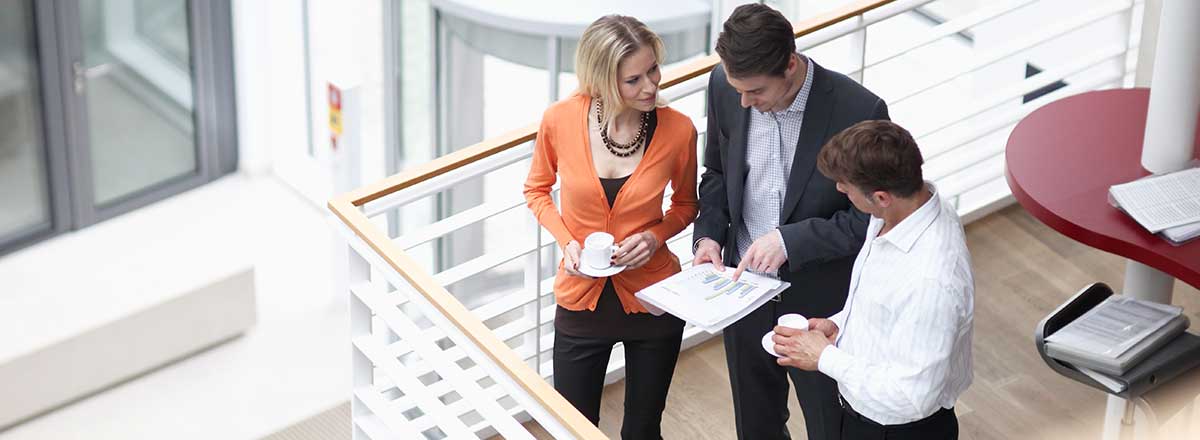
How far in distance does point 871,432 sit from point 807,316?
45 centimetres

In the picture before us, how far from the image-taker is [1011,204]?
639 cm

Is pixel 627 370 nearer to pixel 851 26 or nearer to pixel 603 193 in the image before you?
→ pixel 603 193

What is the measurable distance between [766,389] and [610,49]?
104 centimetres

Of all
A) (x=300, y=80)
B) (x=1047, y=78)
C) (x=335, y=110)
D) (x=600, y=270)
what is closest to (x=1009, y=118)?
(x=1047, y=78)

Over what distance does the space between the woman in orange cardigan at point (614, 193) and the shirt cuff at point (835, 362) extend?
0.65 meters

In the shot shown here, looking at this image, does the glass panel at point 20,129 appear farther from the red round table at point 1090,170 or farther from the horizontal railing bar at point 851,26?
the red round table at point 1090,170

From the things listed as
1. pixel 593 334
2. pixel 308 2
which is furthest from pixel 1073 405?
pixel 308 2

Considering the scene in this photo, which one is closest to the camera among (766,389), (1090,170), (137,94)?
(1090,170)

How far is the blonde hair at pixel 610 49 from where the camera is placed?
3.98 meters

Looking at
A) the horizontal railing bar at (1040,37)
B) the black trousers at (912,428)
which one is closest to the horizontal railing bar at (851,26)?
the horizontal railing bar at (1040,37)

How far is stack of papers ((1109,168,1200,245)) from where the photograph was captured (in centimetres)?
400

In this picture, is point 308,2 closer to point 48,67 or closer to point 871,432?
point 48,67

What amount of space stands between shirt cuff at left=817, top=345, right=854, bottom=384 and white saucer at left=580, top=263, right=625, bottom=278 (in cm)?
63

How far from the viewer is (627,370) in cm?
454
